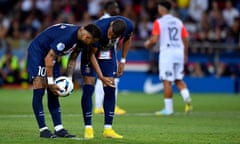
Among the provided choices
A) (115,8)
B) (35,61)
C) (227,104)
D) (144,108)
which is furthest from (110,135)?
(227,104)

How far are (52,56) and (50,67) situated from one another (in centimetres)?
18

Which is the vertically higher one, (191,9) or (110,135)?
(191,9)

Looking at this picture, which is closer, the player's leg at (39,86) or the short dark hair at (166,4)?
the player's leg at (39,86)

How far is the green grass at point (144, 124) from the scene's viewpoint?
39.4 feet

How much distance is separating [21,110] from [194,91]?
12.1m

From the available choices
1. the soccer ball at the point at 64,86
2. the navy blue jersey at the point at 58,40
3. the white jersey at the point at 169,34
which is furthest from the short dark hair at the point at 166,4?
the soccer ball at the point at 64,86

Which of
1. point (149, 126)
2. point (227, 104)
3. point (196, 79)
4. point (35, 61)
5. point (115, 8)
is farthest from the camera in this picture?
point (196, 79)

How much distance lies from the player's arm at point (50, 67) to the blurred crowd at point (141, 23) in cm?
1765

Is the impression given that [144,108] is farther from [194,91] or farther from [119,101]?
[194,91]

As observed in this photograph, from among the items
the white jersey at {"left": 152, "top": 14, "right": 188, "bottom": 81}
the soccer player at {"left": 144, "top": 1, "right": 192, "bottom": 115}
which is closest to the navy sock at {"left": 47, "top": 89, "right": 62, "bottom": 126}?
the soccer player at {"left": 144, "top": 1, "right": 192, "bottom": 115}

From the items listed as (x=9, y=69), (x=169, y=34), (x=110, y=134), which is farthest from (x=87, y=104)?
(x=9, y=69)

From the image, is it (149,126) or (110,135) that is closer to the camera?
(110,135)

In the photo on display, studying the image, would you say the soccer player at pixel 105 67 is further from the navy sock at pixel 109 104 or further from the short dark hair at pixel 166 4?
the short dark hair at pixel 166 4

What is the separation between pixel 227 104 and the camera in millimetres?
22531
